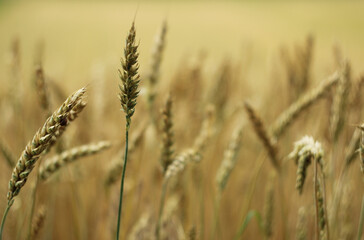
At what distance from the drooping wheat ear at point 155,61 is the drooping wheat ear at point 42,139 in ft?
1.74

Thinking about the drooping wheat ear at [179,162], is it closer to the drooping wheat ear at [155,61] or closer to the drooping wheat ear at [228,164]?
the drooping wheat ear at [228,164]

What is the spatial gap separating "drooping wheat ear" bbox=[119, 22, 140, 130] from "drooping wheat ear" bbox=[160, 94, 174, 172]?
7.9 inches

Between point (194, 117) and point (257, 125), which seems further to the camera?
point (194, 117)

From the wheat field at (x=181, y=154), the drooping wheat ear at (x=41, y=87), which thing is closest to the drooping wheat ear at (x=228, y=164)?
the wheat field at (x=181, y=154)

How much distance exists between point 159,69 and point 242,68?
37.9 inches

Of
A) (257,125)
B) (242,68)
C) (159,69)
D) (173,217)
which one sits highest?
(242,68)

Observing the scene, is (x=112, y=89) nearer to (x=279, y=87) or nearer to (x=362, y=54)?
(x=279, y=87)

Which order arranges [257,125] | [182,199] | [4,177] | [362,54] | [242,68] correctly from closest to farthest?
[257,125] < [182,199] < [4,177] < [242,68] < [362,54]

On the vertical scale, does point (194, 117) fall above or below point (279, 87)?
below

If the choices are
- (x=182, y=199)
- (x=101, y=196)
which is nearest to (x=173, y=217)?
(x=182, y=199)

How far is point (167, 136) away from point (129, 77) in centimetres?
23

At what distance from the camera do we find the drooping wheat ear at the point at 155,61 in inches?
34.7

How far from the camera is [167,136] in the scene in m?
0.60

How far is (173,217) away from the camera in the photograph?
43.3 inches
